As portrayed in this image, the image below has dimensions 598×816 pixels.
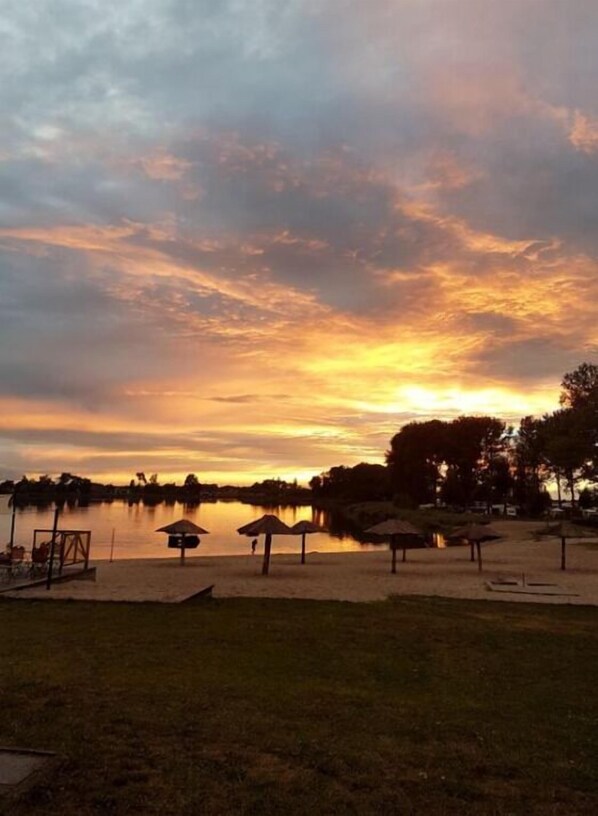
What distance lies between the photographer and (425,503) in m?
126

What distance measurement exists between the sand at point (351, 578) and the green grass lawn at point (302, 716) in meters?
5.75

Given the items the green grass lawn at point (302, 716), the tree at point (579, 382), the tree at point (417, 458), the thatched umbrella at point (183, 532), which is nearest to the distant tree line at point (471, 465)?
the tree at point (417, 458)

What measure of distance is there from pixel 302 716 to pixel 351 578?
1933 centimetres

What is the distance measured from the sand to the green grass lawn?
5.75m

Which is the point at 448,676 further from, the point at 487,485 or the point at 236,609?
the point at 487,485

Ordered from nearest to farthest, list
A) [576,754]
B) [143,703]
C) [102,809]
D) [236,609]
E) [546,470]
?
[102,809] → [576,754] → [143,703] → [236,609] → [546,470]

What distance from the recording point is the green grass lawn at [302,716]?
17.1ft

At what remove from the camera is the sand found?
19.6 metres

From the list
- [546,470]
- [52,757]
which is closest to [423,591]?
[52,757]

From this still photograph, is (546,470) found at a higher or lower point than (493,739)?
higher

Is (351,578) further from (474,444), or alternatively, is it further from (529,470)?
(529,470)

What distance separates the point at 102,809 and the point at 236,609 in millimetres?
11594

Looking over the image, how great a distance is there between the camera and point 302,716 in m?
7.39

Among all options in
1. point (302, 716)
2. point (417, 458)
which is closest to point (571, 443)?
point (302, 716)
